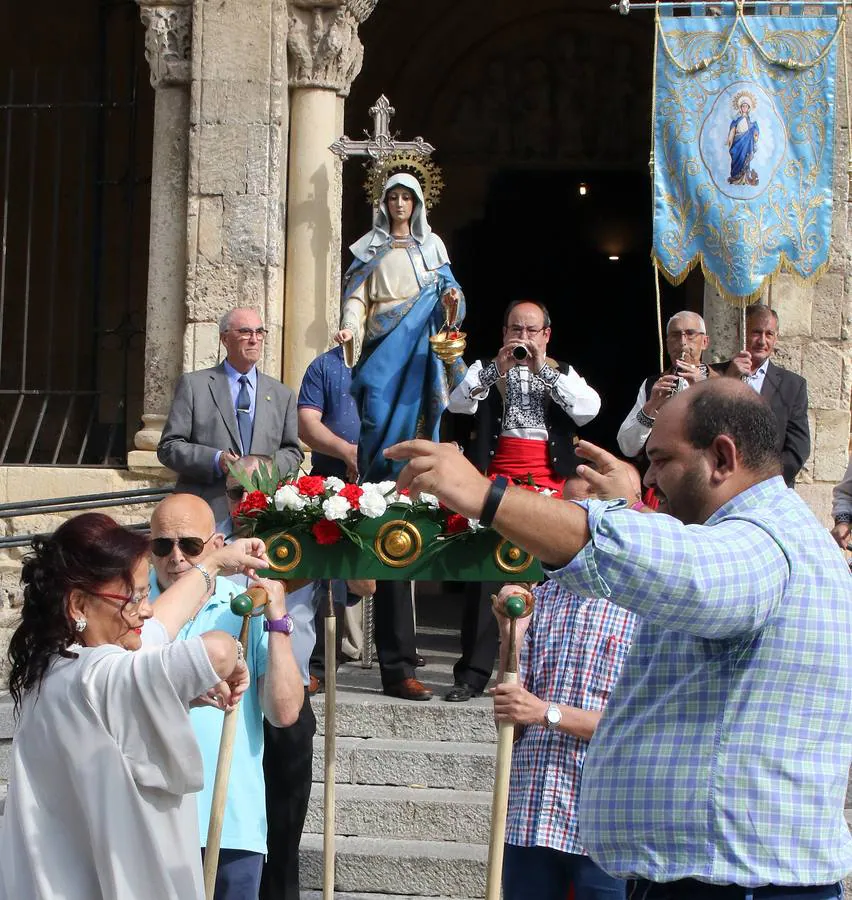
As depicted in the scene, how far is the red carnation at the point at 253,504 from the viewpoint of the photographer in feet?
14.3

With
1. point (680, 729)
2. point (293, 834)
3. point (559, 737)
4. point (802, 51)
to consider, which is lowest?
point (293, 834)

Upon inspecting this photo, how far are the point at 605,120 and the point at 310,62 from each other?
166 inches

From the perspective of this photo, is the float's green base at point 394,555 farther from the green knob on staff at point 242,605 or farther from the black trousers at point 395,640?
the black trousers at point 395,640

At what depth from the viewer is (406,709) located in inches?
270

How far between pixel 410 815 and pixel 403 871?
0.36 metres

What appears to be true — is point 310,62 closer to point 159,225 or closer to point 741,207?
point 159,225

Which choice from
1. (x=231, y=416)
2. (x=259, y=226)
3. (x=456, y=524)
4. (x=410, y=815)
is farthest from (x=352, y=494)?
(x=259, y=226)

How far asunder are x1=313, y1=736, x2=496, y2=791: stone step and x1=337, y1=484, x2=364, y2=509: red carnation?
7.89 ft

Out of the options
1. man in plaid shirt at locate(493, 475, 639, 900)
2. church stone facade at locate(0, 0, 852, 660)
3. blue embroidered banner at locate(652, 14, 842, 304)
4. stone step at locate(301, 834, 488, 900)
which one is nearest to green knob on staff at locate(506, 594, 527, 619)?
man in plaid shirt at locate(493, 475, 639, 900)

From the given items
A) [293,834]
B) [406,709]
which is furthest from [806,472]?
[293,834]

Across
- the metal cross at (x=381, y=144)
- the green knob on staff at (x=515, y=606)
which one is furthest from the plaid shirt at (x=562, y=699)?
the metal cross at (x=381, y=144)

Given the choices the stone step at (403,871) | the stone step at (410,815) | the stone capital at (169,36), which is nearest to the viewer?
the stone step at (403,871)

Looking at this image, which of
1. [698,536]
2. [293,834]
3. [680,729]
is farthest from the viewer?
[293,834]

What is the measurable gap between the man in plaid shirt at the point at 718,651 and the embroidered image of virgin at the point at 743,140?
538 centimetres
